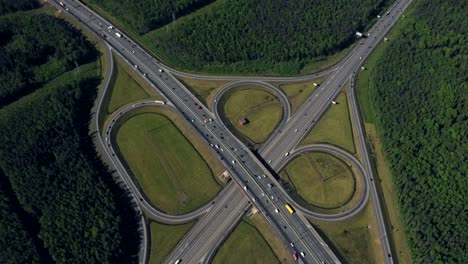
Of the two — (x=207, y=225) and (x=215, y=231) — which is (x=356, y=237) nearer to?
(x=215, y=231)

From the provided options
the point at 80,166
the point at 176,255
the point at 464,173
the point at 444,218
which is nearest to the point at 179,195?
the point at 176,255

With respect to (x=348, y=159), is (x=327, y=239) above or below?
below

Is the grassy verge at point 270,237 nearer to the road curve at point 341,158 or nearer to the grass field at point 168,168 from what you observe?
the road curve at point 341,158

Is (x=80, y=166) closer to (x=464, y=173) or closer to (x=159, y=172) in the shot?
(x=159, y=172)

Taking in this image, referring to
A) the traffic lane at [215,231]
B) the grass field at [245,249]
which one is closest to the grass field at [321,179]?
the traffic lane at [215,231]

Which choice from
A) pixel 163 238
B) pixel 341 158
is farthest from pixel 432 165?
pixel 163 238
